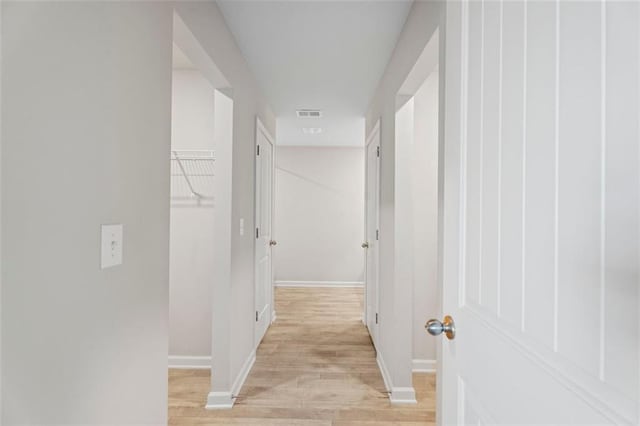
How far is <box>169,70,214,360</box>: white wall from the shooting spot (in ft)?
9.59

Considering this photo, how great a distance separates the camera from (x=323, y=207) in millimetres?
6246

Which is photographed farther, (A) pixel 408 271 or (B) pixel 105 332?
(A) pixel 408 271

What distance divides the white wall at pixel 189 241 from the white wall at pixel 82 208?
163 cm

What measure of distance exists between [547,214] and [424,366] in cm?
276

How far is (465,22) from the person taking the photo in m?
0.87

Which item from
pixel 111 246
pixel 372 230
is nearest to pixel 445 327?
pixel 111 246

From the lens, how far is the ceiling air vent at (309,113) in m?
4.03

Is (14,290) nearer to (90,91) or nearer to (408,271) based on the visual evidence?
(90,91)

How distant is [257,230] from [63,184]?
7.79 ft

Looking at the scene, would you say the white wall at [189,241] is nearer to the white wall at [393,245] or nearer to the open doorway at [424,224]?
the white wall at [393,245]

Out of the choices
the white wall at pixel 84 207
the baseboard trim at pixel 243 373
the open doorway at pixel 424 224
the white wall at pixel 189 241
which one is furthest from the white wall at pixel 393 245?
the white wall at pixel 189 241

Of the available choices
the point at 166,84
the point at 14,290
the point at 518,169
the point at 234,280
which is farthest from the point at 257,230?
the point at 518,169

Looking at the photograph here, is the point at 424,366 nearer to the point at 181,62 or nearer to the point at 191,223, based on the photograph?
the point at 191,223

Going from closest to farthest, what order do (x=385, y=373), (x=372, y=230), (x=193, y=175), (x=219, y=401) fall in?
(x=219, y=401)
(x=385, y=373)
(x=193, y=175)
(x=372, y=230)
